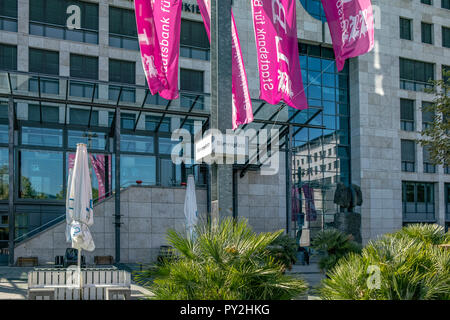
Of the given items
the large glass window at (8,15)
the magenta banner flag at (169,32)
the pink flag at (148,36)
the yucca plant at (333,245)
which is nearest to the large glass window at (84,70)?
the large glass window at (8,15)

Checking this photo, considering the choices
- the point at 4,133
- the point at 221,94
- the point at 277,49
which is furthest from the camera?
the point at 4,133

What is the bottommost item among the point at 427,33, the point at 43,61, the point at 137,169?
the point at 137,169

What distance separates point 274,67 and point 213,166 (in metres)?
6.39

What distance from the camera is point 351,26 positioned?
11633 mm

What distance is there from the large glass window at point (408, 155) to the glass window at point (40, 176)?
24.4 metres

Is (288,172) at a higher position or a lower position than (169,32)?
lower

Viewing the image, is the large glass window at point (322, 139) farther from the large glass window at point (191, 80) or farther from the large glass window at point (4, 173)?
the large glass window at point (4, 173)

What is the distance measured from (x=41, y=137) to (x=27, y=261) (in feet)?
24.9

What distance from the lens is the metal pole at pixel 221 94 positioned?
6.23 meters

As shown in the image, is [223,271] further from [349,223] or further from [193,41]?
[193,41]

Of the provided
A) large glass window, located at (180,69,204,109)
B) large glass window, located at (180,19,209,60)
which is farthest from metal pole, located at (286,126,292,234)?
large glass window, located at (180,19,209,60)

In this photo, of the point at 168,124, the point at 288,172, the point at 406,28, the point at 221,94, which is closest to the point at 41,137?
the point at 168,124
